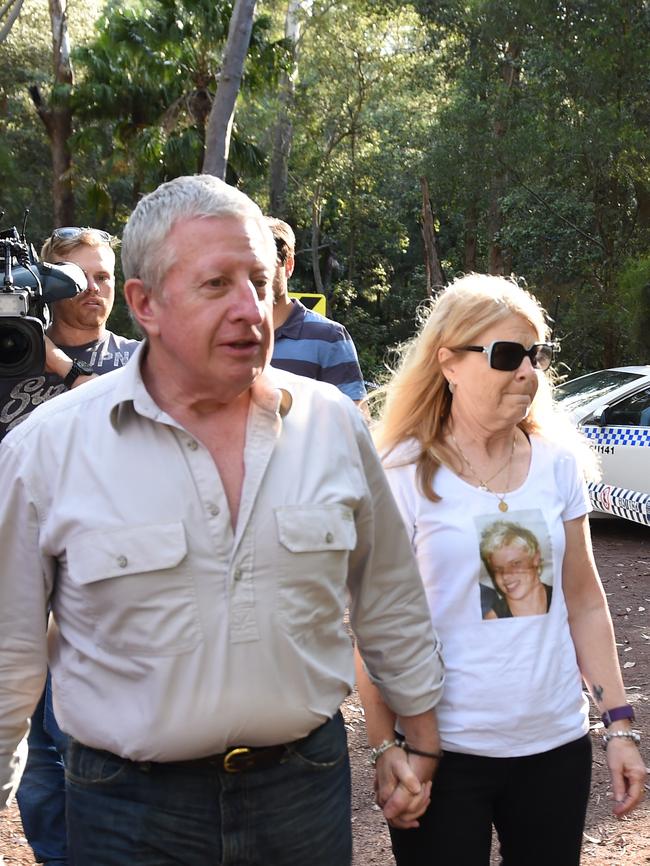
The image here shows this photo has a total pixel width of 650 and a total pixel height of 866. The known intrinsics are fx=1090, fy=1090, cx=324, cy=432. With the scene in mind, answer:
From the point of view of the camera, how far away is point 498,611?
241cm

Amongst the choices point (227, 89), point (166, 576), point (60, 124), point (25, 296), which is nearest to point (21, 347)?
point (25, 296)

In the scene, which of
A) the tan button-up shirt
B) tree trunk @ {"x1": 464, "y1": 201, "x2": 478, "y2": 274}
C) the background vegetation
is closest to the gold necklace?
the tan button-up shirt

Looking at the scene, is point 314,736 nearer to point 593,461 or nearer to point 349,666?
point 349,666

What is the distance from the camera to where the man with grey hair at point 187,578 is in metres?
1.91

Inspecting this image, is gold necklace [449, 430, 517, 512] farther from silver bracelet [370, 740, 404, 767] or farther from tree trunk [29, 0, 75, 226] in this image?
tree trunk [29, 0, 75, 226]

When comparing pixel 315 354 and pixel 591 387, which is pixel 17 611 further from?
pixel 591 387

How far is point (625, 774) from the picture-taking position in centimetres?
246

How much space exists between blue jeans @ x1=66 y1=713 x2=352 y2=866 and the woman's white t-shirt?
17.3 inches

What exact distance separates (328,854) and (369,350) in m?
30.8

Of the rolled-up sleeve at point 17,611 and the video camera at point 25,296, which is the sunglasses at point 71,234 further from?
the rolled-up sleeve at point 17,611

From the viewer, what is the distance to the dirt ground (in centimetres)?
411

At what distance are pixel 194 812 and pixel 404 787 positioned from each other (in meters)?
0.51

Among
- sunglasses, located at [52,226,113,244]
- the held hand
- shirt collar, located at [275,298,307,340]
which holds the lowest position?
the held hand

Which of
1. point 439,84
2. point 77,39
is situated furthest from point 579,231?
point 77,39
